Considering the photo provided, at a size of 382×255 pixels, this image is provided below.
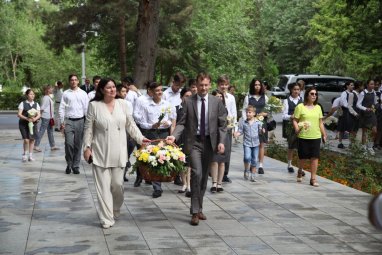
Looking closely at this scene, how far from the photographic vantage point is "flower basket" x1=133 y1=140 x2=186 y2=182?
855cm

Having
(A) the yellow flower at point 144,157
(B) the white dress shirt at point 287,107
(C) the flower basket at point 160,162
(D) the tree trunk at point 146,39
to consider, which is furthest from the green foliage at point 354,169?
(D) the tree trunk at point 146,39

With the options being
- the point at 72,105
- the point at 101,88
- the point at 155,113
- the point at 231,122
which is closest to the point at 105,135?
Result: the point at 101,88

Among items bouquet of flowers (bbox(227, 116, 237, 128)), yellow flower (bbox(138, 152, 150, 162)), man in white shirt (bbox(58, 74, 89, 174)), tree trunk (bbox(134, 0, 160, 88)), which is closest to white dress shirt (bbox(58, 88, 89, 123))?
man in white shirt (bbox(58, 74, 89, 174))

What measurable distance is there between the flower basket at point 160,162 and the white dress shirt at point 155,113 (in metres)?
2.04

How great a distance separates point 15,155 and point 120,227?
9.09m

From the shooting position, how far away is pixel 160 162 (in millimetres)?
8523

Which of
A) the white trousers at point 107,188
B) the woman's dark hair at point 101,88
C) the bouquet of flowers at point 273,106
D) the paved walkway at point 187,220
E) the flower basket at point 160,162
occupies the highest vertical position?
the woman's dark hair at point 101,88

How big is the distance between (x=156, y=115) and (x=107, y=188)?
2.89m

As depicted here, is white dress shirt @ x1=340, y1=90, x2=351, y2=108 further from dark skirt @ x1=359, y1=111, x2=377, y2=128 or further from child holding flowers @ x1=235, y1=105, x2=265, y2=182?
child holding flowers @ x1=235, y1=105, x2=265, y2=182

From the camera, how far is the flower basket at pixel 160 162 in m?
8.55

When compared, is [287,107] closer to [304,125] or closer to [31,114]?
[304,125]

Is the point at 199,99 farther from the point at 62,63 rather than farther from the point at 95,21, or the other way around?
the point at 62,63

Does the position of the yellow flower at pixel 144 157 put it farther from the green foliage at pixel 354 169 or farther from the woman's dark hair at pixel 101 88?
the green foliage at pixel 354 169

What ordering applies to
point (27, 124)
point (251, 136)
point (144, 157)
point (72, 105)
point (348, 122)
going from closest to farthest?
point (144, 157)
point (251, 136)
point (72, 105)
point (27, 124)
point (348, 122)
